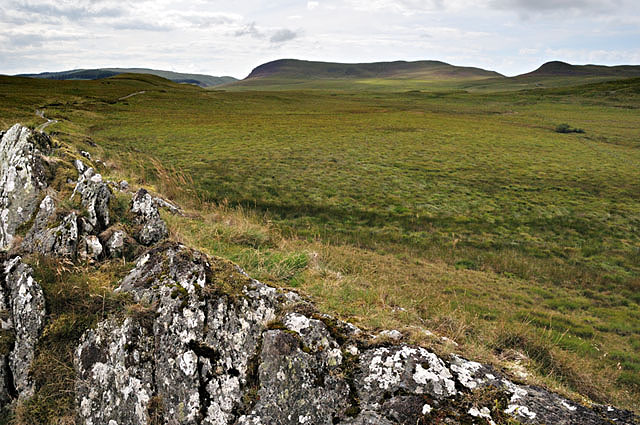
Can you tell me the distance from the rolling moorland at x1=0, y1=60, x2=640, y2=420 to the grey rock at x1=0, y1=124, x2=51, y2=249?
2.95 metres

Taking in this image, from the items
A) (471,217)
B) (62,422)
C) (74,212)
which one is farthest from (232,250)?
(471,217)

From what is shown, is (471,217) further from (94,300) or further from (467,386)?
Result: (94,300)

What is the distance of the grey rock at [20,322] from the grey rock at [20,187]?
209 cm

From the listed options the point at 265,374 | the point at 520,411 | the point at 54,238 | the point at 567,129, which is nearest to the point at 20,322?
the point at 54,238

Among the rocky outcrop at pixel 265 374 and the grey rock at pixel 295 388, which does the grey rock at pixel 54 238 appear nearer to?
the rocky outcrop at pixel 265 374

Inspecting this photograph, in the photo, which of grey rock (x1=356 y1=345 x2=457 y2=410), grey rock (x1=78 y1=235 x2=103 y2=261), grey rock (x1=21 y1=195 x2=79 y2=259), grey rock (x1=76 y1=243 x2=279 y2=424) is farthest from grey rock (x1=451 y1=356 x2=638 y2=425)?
grey rock (x1=21 y1=195 x2=79 y2=259)

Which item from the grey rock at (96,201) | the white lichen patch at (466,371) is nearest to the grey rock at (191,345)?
the grey rock at (96,201)

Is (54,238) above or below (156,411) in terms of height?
above

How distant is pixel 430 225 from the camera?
19359 millimetres

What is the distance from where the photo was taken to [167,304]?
5273mm

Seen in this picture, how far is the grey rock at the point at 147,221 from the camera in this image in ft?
23.8

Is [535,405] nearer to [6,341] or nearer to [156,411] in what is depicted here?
[156,411]

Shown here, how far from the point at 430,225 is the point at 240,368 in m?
16.1

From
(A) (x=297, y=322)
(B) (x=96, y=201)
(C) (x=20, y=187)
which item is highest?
(C) (x=20, y=187)
